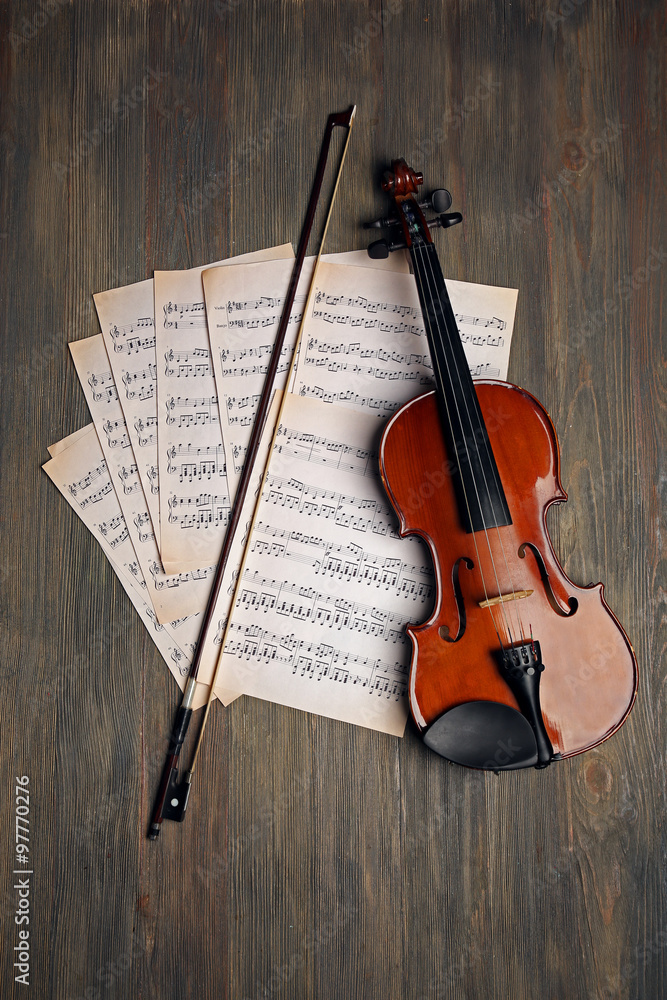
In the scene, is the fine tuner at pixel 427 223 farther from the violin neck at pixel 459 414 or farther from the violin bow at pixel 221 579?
the violin bow at pixel 221 579

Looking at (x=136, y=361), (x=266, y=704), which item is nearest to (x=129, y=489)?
(x=136, y=361)

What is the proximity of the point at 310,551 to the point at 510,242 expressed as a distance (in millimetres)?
842

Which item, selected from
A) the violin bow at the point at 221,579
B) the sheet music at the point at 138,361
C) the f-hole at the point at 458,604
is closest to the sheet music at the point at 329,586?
the violin bow at the point at 221,579

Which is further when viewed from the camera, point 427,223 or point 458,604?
point 427,223

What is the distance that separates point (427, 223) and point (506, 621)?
0.80 m

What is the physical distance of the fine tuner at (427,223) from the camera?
4.13ft

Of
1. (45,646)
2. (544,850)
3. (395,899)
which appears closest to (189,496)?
(45,646)

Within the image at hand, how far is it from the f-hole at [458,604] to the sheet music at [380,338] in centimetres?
39

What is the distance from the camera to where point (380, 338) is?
141 cm

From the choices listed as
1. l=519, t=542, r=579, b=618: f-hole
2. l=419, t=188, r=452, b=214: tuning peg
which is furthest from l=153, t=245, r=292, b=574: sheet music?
l=519, t=542, r=579, b=618: f-hole

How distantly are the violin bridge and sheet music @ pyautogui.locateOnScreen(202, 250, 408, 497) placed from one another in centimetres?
64

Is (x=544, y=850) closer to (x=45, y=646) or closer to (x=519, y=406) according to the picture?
(x=519, y=406)

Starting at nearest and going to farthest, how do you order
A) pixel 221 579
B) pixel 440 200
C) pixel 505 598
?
pixel 505 598 → pixel 440 200 → pixel 221 579

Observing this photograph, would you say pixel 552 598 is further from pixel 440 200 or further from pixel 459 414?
pixel 440 200
